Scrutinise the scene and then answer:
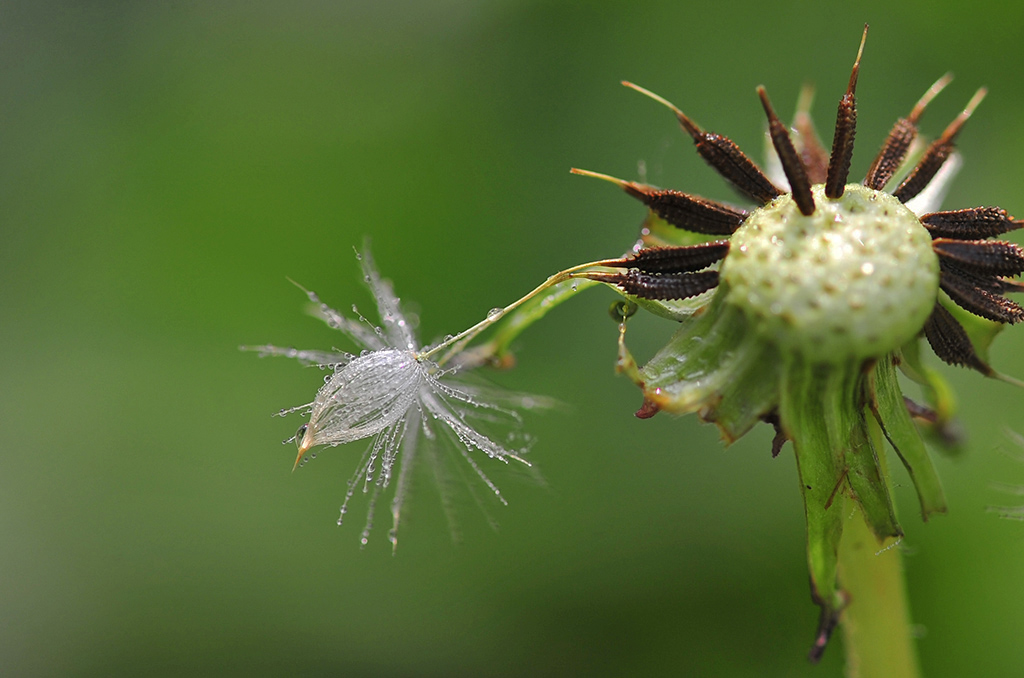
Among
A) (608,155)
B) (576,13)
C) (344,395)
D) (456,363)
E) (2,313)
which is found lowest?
(344,395)

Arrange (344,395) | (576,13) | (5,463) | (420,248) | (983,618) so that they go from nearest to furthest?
(344,395) → (983,618) → (5,463) → (420,248) → (576,13)

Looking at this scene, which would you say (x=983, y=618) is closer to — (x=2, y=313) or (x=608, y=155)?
(x=608, y=155)

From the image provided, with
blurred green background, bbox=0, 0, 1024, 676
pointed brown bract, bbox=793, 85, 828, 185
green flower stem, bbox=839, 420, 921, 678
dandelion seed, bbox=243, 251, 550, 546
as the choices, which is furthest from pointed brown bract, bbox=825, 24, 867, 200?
blurred green background, bbox=0, 0, 1024, 676

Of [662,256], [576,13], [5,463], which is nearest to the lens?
[662,256]

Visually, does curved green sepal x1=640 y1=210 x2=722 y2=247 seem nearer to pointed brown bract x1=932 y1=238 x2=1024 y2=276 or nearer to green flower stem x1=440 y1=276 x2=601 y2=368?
green flower stem x1=440 y1=276 x2=601 y2=368

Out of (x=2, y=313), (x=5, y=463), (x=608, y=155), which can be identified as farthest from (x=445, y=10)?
(x=5, y=463)

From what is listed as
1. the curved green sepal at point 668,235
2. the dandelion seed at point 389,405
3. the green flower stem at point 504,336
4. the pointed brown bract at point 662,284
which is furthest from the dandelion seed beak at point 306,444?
the curved green sepal at point 668,235
